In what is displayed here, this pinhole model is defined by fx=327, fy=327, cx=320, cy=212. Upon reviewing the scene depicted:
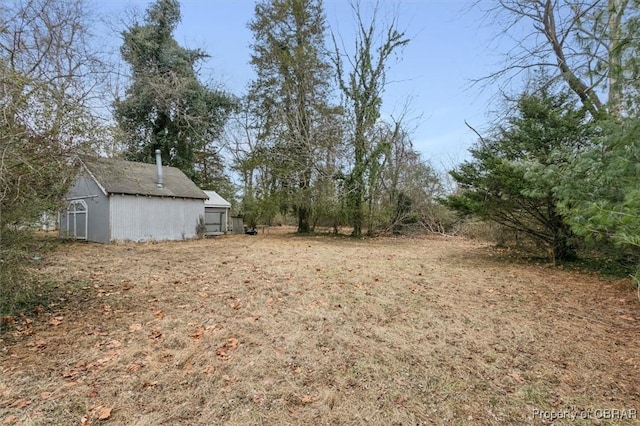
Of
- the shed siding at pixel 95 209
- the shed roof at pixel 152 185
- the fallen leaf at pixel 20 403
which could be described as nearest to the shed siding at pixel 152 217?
the shed roof at pixel 152 185

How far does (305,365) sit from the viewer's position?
9.23 feet

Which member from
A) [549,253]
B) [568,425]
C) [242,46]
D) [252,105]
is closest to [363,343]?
[568,425]

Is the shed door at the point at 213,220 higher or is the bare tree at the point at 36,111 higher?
the bare tree at the point at 36,111

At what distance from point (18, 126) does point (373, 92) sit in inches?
491

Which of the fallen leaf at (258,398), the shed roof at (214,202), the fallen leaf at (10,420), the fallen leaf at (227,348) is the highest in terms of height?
the shed roof at (214,202)

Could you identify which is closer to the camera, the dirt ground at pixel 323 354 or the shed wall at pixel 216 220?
the dirt ground at pixel 323 354

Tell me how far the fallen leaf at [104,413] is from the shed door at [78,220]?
1360cm

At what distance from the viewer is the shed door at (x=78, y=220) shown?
13305 mm

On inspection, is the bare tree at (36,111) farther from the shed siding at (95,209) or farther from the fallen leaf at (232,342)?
the shed siding at (95,209)

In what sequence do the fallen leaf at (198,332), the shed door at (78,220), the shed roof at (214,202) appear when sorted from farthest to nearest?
1. the shed roof at (214,202)
2. the shed door at (78,220)
3. the fallen leaf at (198,332)

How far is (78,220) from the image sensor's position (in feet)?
44.7

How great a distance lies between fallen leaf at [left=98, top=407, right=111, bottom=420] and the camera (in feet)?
7.10

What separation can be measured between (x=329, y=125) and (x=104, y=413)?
12822 millimetres

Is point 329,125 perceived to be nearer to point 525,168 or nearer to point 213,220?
point 213,220
